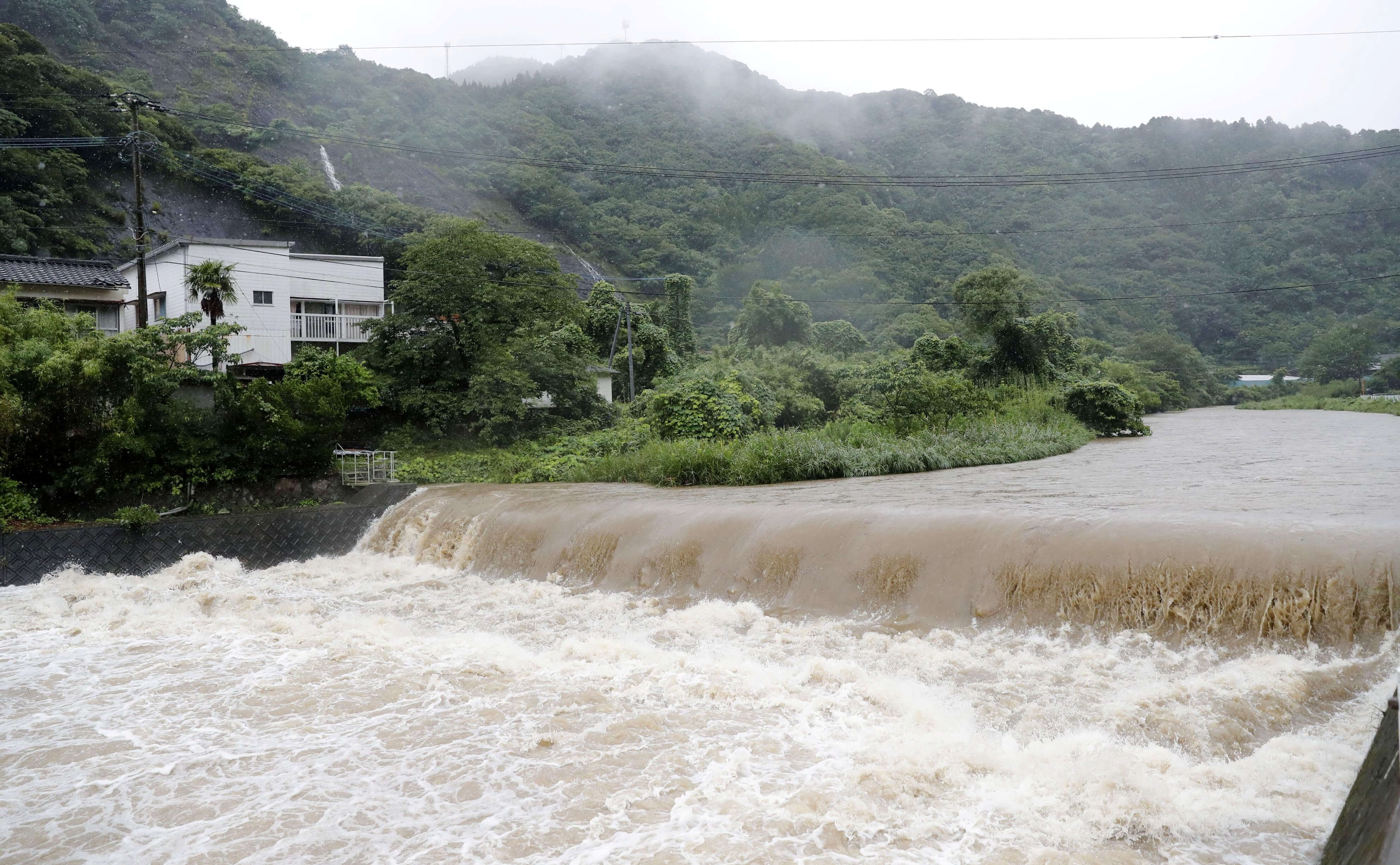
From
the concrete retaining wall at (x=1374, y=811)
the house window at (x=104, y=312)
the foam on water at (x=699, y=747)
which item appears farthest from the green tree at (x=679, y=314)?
the concrete retaining wall at (x=1374, y=811)

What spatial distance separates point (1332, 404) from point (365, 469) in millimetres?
36701

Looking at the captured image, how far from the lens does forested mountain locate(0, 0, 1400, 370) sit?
1554 inches

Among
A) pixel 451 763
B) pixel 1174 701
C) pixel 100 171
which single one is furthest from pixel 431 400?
pixel 100 171

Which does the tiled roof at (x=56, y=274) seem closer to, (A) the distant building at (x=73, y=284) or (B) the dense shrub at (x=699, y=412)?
(A) the distant building at (x=73, y=284)

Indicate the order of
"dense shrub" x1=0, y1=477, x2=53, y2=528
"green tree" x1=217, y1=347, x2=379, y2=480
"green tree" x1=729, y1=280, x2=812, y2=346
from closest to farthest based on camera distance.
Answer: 1. "dense shrub" x1=0, y1=477, x2=53, y2=528
2. "green tree" x1=217, y1=347, x2=379, y2=480
3. "green tree" x1=729, y1=280, x2=812, y2=346

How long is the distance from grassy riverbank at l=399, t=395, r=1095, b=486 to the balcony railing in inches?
304

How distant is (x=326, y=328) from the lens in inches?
1001

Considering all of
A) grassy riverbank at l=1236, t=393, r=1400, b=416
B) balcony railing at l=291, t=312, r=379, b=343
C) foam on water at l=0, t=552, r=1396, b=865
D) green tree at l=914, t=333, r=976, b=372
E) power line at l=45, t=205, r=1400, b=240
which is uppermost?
power line at l=45, t=205, r=1400, b=240

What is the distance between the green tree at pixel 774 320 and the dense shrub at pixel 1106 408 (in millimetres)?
10828

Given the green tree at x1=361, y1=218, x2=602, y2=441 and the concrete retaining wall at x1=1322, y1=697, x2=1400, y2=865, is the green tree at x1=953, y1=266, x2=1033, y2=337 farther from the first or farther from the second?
the concrete retaining wall at x1=1322, y1=697, x2=1400, y2=865

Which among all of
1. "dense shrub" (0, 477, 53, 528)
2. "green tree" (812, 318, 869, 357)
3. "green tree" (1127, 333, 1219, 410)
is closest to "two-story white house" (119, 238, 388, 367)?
"dense shrub" (0, 477, 53, 528)

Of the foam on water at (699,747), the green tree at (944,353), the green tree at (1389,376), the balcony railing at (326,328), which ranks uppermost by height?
the balcony railing at (326,328)

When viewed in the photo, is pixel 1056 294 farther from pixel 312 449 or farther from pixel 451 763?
pixel 451 763

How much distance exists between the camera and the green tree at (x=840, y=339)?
3359 cm
